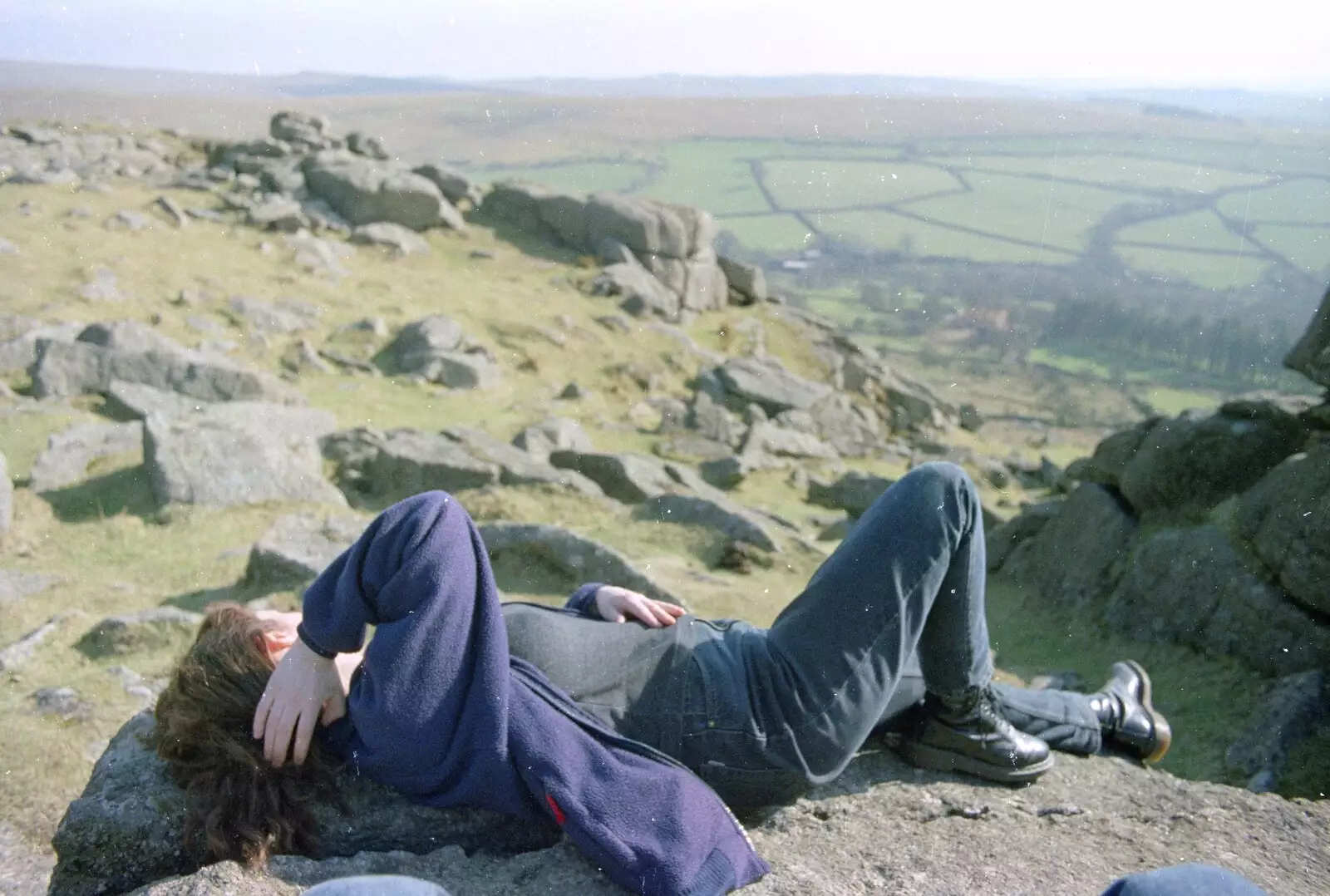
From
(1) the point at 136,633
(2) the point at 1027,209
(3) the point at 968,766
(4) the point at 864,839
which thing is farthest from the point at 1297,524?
(2) the point at 1027,209

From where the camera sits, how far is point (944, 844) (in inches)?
138

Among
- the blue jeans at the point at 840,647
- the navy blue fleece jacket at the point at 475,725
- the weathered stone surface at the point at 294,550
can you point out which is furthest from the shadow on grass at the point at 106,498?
the blue jeans at the point at 840,647

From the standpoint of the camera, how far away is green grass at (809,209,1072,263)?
2498 centimetres

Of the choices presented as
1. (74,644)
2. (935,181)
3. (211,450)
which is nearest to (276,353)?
(211,450)

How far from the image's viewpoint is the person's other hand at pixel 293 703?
9.73 feet

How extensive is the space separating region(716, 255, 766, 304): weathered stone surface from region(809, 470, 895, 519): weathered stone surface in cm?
1083

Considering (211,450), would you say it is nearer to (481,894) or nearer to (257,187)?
(481,894)

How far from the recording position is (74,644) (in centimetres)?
594

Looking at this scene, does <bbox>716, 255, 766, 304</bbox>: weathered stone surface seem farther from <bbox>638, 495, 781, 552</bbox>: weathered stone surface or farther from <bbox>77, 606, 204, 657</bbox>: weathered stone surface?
<bbox>77, 606, 204, 657</bbox>: weathered stone surface

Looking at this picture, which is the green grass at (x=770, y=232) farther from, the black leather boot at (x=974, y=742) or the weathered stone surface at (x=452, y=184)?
the black leather boot at (x=974, y=742)

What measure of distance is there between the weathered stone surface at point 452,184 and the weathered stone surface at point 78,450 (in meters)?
15.1

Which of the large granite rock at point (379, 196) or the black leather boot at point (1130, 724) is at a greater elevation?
the large granite rock at point (379, 196)

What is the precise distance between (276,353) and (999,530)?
9032 mm

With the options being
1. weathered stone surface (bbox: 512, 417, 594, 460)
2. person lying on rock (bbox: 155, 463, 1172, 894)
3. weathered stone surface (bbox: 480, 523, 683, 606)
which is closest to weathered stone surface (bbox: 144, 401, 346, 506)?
weathered stone surface (bbox: 480, 523, 683, 606)
